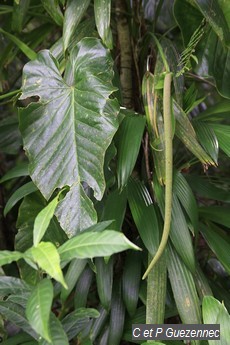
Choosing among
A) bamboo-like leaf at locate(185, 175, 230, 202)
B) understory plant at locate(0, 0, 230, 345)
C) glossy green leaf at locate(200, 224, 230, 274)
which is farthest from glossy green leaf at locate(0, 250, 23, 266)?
bamboo-like leaf at locate(185, 175, 230, 202)

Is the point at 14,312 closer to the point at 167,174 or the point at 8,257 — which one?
the point at 8,257

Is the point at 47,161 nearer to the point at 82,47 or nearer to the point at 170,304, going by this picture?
the point at 82,47

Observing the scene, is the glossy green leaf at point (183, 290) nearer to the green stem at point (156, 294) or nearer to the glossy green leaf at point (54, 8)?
the green stem at point (156, 294)

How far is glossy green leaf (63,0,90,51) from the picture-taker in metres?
0.86

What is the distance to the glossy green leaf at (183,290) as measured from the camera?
848 millimetres

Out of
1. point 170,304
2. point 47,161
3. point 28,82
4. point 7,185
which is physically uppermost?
point 28,82

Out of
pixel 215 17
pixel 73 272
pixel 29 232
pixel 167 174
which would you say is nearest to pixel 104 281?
pixel 73 272

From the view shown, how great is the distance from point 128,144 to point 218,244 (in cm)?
27

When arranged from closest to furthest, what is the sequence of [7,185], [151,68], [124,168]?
[124,168] → [151,68] → [7,185]

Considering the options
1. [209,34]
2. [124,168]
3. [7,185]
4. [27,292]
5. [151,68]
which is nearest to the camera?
[27,292]

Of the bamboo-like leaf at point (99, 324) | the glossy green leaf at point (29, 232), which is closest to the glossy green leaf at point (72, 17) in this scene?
the glossy green leaf at point (29, 232)

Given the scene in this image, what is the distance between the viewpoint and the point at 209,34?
0.94m

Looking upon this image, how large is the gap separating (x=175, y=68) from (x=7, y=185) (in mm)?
633

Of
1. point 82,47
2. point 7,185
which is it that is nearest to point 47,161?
point 82,47
